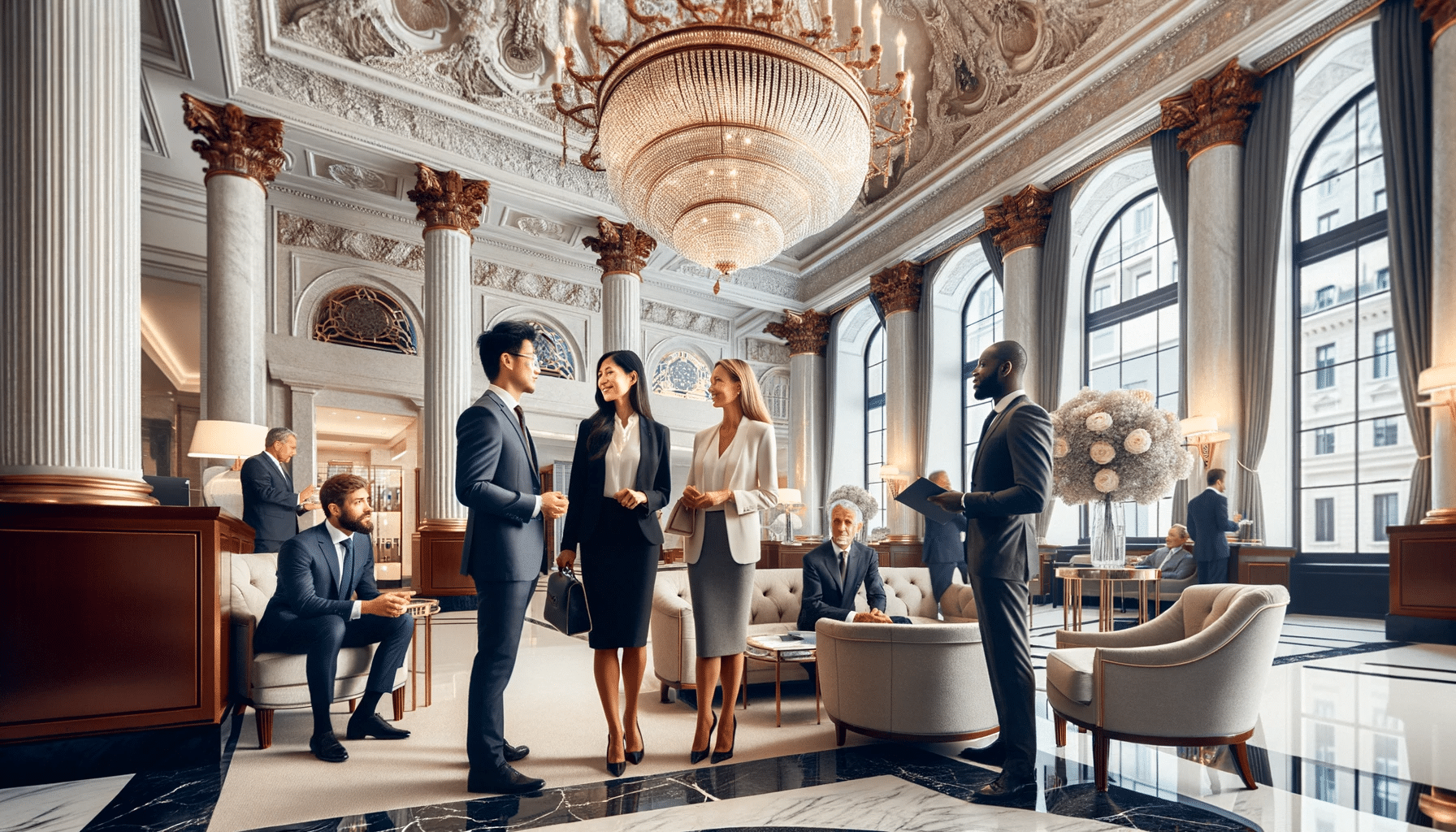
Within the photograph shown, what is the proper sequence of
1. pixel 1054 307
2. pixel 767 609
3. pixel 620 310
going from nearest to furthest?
1. pixel 767 609
2. pixel 1054 307
3. pixel 620 310

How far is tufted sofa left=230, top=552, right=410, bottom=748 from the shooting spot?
3406 millimetres

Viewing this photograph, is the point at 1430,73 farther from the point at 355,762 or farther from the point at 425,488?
the point at 425,488

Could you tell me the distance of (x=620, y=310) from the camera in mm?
11539

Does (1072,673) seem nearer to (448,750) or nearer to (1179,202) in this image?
(448,750)

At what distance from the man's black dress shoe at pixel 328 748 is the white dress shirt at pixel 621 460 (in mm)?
1604

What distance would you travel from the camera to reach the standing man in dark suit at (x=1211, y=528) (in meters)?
7.08

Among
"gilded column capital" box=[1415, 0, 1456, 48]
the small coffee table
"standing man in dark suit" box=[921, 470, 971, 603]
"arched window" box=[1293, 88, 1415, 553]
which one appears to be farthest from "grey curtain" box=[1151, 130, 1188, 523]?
the small coffee table

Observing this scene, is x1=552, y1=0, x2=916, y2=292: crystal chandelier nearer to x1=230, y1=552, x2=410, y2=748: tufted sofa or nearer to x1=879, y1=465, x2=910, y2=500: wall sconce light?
x1=230, y1=552, x2=410, y2=748: tufted sofa

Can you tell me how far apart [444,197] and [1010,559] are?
9.23 metres

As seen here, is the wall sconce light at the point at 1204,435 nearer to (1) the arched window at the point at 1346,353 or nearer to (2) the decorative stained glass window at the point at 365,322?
(1) the arched window at the point at 1346,353

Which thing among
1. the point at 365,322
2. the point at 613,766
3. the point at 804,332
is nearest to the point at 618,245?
the point at 365,322

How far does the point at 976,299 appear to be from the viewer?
13.6 metres

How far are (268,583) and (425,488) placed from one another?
586 cm

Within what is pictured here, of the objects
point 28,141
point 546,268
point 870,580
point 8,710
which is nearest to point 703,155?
point 870,580
